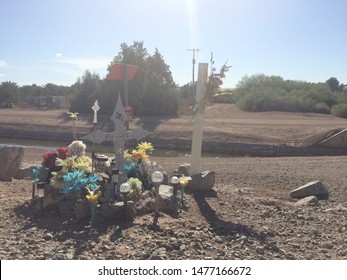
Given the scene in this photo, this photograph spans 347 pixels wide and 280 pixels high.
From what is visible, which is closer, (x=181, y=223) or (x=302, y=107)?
(x=181, y=223)

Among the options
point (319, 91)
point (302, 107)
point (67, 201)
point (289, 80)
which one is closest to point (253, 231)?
point (67, 201)

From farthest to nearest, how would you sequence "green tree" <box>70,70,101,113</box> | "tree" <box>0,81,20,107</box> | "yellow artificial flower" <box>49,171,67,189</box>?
"tree" <box>0,81,20,107</box> < "green tree" <box>70,70,101,113</box> < "yellow artificial flower" <box>49,171,67,189</box>

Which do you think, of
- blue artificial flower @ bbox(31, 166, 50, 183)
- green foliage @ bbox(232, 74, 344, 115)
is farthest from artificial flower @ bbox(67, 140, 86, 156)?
green foliage @ bbox(232, 74, 344, 115)

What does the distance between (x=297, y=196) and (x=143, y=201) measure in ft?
14.5

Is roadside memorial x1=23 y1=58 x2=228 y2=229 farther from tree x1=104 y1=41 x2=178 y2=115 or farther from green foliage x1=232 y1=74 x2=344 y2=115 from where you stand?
green foliage x1=232 y1=74 x2=344 y2=115

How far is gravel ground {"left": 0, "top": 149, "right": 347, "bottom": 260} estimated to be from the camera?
206 inches

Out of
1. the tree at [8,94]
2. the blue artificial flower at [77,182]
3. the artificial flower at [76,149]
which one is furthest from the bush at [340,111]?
the tree at [8,94]

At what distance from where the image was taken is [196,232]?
599 centimetres

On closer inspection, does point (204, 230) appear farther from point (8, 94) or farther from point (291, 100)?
point (8, 94)

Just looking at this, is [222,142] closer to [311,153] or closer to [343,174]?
[311,153]

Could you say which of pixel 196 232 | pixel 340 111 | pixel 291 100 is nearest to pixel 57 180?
pixel 196 232

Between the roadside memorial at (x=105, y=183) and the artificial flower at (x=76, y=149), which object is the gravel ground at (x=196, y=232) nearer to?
the roadside memorial at (x=105, y=183)

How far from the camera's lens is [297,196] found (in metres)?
9.66

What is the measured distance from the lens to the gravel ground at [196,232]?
17.2 ft
